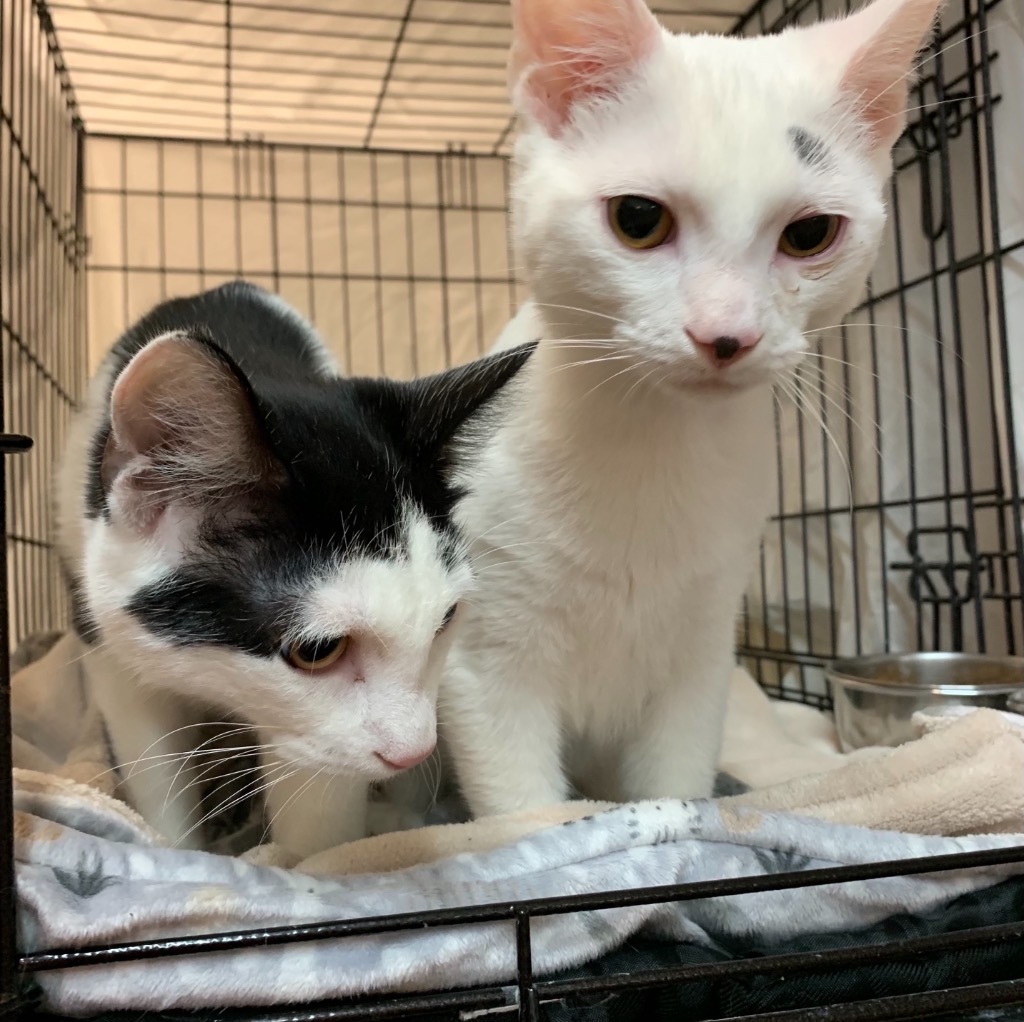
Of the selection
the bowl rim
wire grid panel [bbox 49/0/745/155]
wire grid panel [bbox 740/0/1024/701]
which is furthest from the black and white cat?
wire grid panel [bbox 49/0/745/155]

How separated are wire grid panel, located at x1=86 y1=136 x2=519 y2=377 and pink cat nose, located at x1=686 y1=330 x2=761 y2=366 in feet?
4.72

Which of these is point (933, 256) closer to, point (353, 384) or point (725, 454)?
point (725, 454)

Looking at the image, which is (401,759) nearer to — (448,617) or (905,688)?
(448,617)

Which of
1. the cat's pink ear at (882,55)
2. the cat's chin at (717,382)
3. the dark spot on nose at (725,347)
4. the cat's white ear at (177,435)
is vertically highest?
the cat's pink ear at (882,55)

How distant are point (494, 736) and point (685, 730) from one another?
240mm

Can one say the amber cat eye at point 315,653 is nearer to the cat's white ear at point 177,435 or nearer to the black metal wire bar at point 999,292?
the cat's white ear at point 177,435

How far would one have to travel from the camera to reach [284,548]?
0.68 m

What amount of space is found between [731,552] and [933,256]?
83cm

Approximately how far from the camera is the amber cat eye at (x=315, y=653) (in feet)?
2.13

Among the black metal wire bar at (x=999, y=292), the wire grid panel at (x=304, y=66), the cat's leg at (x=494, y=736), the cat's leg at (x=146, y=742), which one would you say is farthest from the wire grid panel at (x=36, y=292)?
the black metal wire bar at (x=999, y=292)

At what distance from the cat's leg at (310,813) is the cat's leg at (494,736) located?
0.11 metres

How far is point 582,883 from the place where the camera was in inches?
27.0

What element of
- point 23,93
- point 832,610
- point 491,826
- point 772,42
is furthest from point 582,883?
point 23,93

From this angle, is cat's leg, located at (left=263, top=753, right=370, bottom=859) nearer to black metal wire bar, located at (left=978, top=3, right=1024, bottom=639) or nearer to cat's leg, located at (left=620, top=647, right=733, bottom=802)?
cat's leg, located at (left=620, top=647, right=733, bottom=802)
